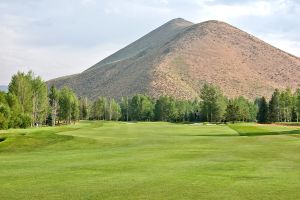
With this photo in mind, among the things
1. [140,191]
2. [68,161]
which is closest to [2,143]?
[68,161]

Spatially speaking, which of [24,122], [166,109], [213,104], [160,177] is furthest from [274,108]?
[160,177]

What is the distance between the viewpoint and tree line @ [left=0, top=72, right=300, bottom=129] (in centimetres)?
9909

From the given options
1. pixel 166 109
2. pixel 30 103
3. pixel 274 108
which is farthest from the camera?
pixel 166 109

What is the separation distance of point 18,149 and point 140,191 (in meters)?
26.1

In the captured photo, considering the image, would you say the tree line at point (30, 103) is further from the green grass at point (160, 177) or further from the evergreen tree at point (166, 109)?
the green grass at point (160, 177)

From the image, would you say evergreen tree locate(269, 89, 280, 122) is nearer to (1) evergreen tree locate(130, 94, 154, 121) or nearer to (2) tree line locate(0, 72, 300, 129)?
(2) tree line locate(0, 72, 300, 129)

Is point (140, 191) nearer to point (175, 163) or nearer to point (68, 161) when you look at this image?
point (175, 163)

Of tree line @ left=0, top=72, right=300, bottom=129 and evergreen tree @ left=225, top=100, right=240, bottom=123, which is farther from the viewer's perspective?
evergreen tree @ left=225, top=100, right=240, bottom=123

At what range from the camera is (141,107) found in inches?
7731

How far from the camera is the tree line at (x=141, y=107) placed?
325ft

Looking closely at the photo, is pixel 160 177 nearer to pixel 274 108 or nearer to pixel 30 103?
pixel 30 103

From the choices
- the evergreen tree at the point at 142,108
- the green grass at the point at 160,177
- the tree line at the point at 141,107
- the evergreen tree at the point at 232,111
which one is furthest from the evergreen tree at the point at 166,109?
the green grass at the point at 160,177

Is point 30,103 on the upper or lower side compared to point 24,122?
upper

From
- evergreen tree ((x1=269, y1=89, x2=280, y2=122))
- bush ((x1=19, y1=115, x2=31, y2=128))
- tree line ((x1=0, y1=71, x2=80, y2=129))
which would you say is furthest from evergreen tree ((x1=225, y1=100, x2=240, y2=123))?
bush ((x1=19, y1=115, x2=31, y2=128))
